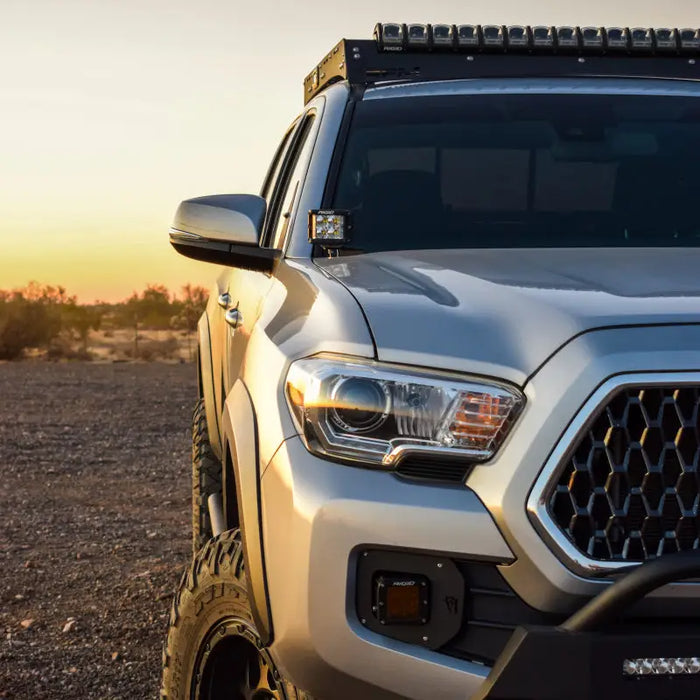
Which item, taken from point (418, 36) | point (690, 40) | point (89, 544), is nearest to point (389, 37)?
point (418, 36)

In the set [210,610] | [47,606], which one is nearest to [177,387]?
[47,606]

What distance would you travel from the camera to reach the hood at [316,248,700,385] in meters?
2.35

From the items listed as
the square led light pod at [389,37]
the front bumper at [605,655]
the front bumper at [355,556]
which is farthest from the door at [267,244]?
the front bumper at [605,655]

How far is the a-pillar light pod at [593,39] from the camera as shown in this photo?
15.1ft

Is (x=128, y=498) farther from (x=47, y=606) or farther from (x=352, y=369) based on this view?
(x=352, y=369)

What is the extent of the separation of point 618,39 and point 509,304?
2.50 meters

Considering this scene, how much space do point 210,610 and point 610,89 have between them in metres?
2.21

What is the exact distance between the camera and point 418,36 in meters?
4.55

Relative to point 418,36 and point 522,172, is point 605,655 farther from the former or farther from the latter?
point 418,36

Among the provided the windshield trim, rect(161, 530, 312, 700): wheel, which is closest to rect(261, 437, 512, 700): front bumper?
rect(161, 530, 312, 700): wheel

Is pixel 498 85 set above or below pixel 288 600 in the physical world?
above

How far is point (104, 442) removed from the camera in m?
11.3

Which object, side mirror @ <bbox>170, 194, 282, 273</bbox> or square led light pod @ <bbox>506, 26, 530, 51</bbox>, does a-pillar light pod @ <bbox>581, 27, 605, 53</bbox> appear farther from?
side mirror @ <bbox>170, 194, 282, 273</bbox>

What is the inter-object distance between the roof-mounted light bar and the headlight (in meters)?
2.32
